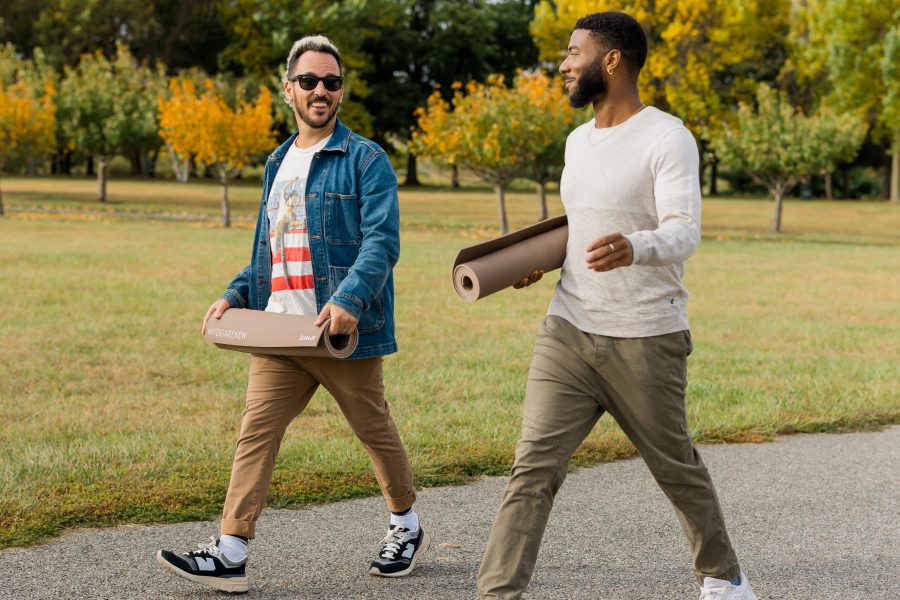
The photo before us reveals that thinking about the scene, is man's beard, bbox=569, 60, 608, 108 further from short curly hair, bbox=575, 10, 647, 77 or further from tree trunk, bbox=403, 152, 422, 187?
tree trunk, bbox=403, 152, 422, 187

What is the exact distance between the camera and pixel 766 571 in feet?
13.1

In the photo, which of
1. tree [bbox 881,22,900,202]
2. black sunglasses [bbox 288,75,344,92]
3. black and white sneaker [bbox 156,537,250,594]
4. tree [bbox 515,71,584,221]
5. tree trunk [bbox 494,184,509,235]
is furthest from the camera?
tree [bbox 881,22,900,202]

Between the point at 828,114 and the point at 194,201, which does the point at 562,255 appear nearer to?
the point at 828,114

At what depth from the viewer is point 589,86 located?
322 centimetres

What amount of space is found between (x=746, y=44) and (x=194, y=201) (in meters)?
21.1

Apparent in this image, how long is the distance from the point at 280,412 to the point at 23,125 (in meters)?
32.6

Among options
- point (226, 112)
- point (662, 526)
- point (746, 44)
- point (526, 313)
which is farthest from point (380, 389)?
point (746, 44)

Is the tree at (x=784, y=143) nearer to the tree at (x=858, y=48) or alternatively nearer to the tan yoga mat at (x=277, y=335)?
the tree at (x=858, y=48)

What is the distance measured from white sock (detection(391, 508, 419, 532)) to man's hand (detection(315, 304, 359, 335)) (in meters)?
0.88

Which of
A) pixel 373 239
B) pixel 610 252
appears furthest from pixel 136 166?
pixel 610 252

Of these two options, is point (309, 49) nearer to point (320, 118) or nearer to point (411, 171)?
point (320, 118)

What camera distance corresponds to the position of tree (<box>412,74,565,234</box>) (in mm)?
27391

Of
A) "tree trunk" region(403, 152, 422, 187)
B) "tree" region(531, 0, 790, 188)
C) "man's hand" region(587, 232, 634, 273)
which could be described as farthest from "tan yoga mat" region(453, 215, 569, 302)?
"tree trunk" region(403, 152, 422, 187)

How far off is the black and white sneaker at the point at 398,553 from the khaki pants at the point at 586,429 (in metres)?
0.80
